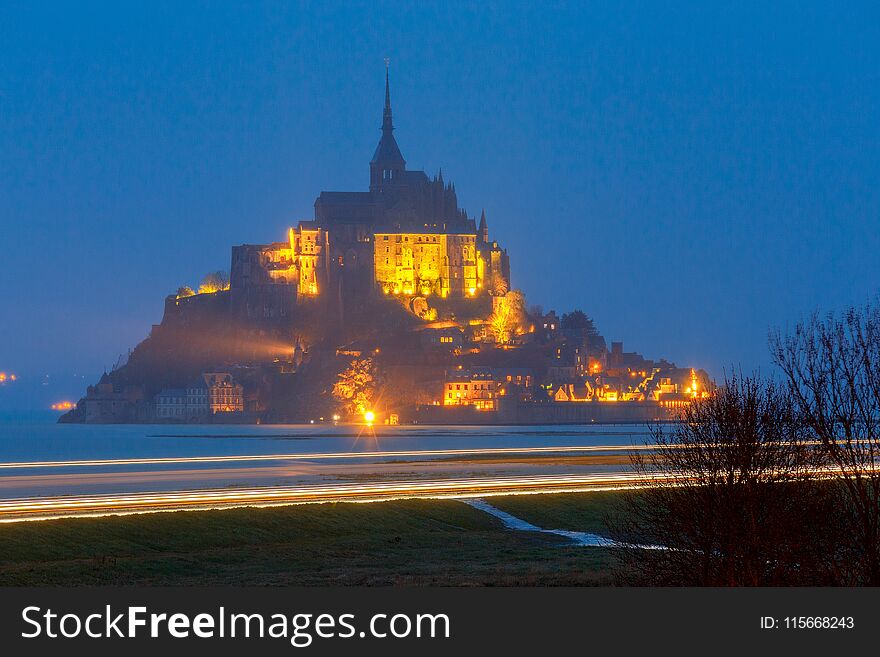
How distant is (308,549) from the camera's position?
106 feet

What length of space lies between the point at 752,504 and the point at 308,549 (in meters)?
14.6

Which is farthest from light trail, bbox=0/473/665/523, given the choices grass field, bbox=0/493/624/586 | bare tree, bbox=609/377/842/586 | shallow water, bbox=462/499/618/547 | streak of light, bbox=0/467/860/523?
bare tree, bbox=609/377/842/586

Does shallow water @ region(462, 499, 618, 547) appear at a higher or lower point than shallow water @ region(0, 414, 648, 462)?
lower

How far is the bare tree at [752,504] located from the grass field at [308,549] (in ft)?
13.9

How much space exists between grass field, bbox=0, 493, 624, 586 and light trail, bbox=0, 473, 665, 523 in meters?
2.18

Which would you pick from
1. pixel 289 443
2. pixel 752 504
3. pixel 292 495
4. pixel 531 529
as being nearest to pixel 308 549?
pixel 531 529

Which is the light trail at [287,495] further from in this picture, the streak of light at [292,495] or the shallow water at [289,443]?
the shallow water at [289,443]

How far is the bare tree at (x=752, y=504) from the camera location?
68.1ft

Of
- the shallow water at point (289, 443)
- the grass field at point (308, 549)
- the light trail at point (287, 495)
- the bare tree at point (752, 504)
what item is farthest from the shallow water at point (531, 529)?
the shallow water at point (289, 443)

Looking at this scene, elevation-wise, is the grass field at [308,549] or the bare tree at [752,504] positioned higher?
the bare tree at [752,504]

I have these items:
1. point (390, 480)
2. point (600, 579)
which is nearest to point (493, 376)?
point (390, 480)

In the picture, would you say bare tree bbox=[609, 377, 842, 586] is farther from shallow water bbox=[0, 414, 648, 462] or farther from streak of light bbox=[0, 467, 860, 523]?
shallow water bbox=[0, 414, 648, 462]

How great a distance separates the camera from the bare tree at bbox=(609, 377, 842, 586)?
20.8 meters

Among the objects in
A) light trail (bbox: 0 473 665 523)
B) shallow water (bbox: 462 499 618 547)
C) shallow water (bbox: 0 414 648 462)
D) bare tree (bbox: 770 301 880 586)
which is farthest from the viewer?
shallow water (bbox: 0 414 648 462)
